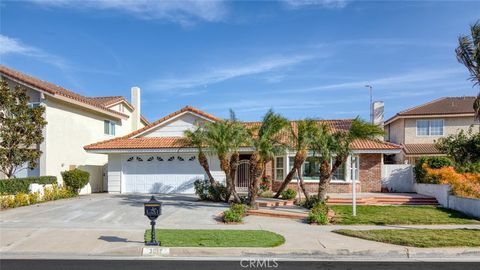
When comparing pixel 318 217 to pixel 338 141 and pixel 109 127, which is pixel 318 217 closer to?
pixel 338 141

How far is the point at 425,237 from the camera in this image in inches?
423

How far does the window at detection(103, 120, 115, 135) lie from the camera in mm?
28214

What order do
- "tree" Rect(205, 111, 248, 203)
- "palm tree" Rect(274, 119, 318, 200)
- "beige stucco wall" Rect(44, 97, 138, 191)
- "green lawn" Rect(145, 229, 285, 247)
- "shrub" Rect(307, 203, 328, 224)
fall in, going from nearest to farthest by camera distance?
"green lawn" Rect(145, 229, 285, 247)
"shrub" Rect(307, 203, 328, 224)
"palm tree" Rect(274, 119, 318, 200)
"tree" Rect(205, 111, 248, 203)
"beige stucco wall" Rect(44, 97, 138, 191)

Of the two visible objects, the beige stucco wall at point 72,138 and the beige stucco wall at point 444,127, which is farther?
the beige stucco wall at point 444,127

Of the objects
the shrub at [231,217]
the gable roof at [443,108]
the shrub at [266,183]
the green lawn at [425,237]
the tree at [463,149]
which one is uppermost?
the gable roof at [443,108]

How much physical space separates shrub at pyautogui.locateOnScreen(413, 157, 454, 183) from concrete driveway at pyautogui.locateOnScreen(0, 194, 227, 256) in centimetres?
1152

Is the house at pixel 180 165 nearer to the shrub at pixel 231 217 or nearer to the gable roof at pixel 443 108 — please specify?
the shrub at pixel 231 217

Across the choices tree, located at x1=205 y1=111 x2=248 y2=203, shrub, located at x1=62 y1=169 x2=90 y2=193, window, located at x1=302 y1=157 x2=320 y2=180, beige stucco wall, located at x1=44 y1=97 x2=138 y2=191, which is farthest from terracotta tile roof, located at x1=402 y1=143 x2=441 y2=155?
shrub, located at x1=62 y1=169 x2=90 y2=193

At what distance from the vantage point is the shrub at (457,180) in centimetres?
1677

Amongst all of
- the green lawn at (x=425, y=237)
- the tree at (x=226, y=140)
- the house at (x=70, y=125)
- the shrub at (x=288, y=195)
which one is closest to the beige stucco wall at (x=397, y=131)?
the shrub at (x=288, y=195)

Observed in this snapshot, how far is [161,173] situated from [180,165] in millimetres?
1269

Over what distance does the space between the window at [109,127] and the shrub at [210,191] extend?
38.0 feet

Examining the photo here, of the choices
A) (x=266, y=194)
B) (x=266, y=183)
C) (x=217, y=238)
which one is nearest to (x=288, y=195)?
(x=266, y=194)

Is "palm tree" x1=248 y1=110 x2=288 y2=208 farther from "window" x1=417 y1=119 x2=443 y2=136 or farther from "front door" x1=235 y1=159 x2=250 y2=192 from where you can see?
"window" x1=417 y1=119 x2=443 y2=136
